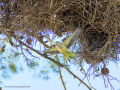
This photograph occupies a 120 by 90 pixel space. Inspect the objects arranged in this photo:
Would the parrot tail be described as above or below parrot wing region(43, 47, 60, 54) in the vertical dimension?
below

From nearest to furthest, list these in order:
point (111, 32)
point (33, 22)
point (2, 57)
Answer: point (111, 32) → point (33, 22) → point (2, 57)

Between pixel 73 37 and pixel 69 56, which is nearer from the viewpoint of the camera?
pixel 73 37

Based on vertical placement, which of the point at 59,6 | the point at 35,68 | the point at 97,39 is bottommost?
the point at 35,68

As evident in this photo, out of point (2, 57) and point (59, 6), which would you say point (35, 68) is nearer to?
point (2, 57)

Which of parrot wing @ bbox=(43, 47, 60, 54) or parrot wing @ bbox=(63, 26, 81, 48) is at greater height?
parrot wing @ bbox=(63, 26, 81, 48)

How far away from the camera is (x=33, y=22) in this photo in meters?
0.89

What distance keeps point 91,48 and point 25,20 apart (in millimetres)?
430

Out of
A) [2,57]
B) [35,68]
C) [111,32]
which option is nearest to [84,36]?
[111,32]

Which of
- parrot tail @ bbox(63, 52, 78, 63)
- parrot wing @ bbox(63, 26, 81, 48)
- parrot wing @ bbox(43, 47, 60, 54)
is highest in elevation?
parrot wing @ bbox(63, 26, 81, 48)

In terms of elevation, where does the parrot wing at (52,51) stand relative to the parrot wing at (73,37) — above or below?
below

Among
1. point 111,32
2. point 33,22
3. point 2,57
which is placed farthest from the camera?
point 2,57

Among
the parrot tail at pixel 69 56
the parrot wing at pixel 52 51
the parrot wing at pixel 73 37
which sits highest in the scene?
the parrot wing at pixel 73 37

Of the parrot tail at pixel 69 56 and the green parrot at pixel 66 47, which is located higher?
the green parrot at pixel 66 47

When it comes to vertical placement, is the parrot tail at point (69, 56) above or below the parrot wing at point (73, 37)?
below
